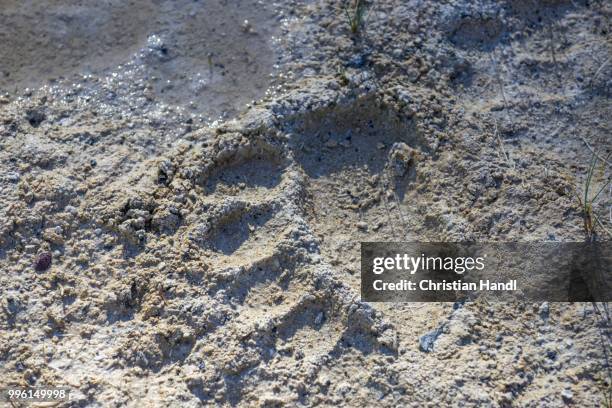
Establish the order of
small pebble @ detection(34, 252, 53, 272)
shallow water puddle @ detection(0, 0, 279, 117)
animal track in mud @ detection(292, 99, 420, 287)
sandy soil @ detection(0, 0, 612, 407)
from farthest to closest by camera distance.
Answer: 1. shallow water puddle @ detection(0, 0, 279, 117)
2. animal track in mud @ detection(292, 99, 420, 287)
3. small pebble @ detection(34, 252, 53, 272)
4. sandy soil @ detection(0, 0, 612, 407)

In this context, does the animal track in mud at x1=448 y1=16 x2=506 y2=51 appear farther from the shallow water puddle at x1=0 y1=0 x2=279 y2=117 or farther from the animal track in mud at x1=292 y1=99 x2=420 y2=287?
the shallow water puddle at x1=0 y1=0 x2=279 y2=117

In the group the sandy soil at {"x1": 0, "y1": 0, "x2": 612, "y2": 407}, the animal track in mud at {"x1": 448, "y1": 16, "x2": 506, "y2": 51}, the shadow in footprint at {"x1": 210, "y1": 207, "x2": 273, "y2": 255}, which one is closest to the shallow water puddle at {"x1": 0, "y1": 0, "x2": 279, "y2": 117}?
the sandy soil at {"x1": 0, "y1": 0, "x2": 612, "y2": 407}

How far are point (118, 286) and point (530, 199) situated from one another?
4.42 ft

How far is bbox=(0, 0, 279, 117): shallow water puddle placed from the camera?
2889mm

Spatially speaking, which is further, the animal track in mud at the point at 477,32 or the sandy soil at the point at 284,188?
the animal track in mud at the point at 477,32

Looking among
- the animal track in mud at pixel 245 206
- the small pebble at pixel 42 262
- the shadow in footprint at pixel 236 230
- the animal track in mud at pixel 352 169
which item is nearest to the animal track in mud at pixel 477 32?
the animal track in mud at pixel 352 169

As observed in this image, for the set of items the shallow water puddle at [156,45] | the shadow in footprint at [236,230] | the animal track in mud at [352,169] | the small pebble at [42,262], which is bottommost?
the small pebble at [42,262]

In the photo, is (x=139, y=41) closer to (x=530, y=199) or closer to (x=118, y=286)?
(x=118, y=286)

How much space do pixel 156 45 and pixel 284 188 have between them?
0.82 meters

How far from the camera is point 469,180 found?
262 cm

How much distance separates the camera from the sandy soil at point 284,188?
7.51ft

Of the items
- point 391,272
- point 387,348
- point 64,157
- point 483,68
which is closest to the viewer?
point 387,348

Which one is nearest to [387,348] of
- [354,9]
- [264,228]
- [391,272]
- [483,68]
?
[391,272]

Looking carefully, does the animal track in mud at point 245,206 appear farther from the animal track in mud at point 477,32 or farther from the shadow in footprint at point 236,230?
the animal track in mud at point 477,32
